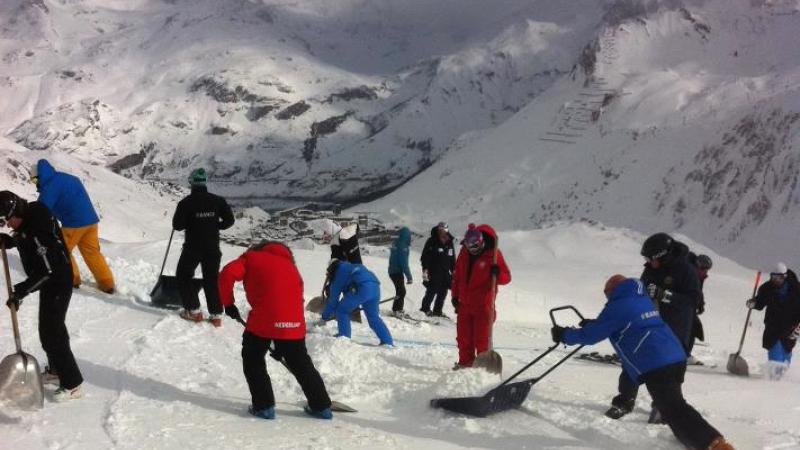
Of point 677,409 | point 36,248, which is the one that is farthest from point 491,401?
point 36,248

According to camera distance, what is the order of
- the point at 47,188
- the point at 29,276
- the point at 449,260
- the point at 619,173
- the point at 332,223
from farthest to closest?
the point at 619,173, the point at 449,260, the point at 332,223, the point at 47,188, the point at 29,276

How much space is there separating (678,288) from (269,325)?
3.68m

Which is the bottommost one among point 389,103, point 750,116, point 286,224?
point 286,224

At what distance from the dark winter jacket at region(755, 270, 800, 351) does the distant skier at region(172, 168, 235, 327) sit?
7159 millimetres

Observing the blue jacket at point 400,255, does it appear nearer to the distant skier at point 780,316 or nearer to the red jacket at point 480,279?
the red jacket at point 480,279

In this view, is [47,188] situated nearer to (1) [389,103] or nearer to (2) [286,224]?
(2) [286,224]

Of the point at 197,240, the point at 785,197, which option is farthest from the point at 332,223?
the point at 785,197

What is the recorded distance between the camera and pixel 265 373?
4.96 m

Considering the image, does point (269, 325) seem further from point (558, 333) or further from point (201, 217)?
point (201, 217)

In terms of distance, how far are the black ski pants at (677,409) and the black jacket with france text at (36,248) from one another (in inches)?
167

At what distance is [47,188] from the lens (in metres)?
7.32

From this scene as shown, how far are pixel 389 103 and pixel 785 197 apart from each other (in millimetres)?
175688

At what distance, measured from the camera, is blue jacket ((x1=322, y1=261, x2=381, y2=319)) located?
313 inches

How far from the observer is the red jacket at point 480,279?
6.71 metres
